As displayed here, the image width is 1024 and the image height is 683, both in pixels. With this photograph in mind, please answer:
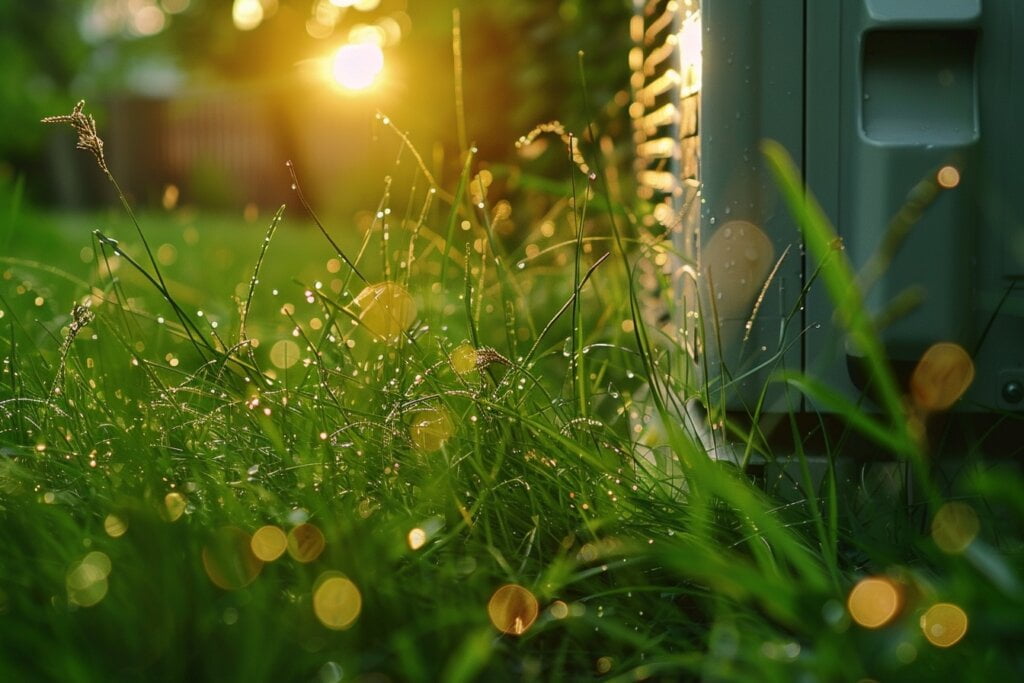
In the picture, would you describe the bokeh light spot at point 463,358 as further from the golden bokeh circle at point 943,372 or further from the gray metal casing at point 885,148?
the golden bokeh circle at point 943,372

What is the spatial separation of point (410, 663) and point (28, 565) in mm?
542

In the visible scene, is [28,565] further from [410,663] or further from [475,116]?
[475,116]

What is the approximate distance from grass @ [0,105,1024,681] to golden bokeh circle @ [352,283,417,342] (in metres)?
0.01

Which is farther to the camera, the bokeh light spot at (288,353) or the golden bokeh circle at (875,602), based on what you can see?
the bokeh light spot at (288,353)

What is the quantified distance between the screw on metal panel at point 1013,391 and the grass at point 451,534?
145 millimetres

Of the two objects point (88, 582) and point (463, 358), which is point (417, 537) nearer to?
point (88, 582)

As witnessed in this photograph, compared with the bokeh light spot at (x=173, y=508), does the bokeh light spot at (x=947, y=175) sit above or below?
above

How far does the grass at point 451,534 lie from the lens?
1136 mm

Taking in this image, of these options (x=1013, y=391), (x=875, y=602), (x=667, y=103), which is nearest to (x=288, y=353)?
(x=667, y=103)

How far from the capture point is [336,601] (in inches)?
48.7

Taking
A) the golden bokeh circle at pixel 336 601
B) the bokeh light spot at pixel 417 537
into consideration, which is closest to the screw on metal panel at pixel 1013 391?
the bokeh light spot at pixel 417 537

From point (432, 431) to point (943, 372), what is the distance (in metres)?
0.88

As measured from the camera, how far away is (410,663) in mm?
1135

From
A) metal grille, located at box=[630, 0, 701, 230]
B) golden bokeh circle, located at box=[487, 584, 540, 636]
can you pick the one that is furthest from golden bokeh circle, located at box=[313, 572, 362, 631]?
metal grille, located at box=[630, 0, 701, 230]
